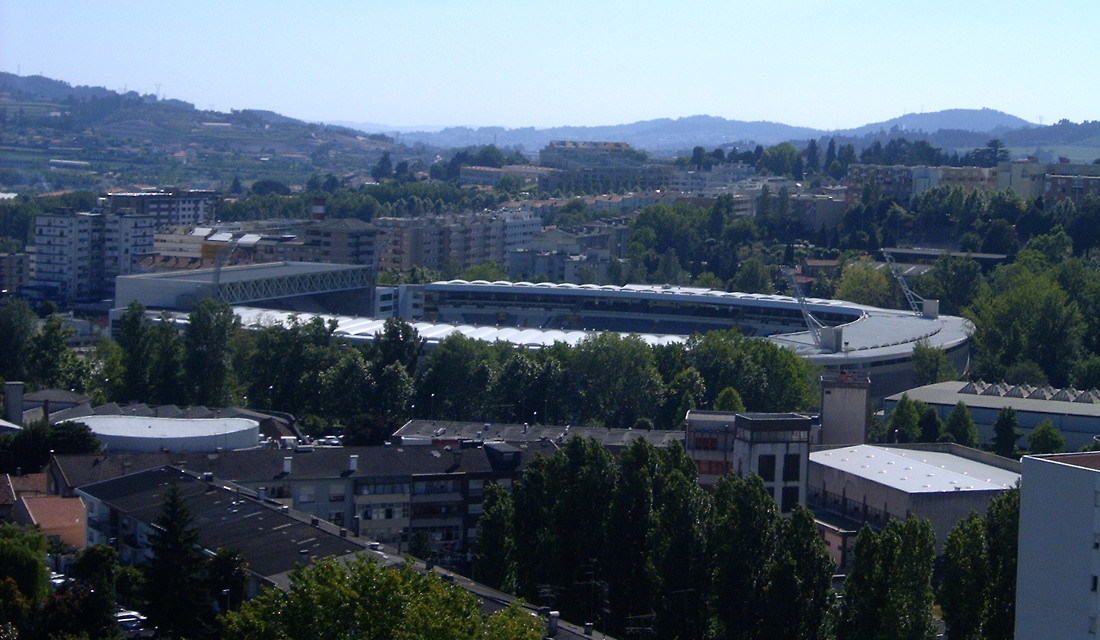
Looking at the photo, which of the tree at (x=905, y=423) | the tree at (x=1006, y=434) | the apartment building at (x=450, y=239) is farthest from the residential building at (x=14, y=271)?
the tree at (x=1006, y=434)

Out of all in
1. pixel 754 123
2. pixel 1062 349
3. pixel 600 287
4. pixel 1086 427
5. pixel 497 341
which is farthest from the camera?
pixel 754 123

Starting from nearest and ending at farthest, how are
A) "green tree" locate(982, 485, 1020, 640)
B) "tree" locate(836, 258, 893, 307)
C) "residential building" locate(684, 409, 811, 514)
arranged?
"green tree" locate(982, 485, 1020, 640)
"residential building" locate(684, 409, 811, 514)
"tree" locate(836, 258, 893, 307)

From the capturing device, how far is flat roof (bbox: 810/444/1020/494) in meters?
11.7

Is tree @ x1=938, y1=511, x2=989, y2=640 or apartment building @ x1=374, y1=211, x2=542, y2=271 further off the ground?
apartment building @ x1=374, y1=211, x2=542, y2=271

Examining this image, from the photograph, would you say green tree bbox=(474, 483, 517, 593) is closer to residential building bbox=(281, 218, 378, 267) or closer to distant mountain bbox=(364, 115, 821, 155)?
residential building bbox=(281, 218, 378, 267)

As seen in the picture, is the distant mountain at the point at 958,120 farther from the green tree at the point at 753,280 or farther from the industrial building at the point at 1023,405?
the industrial building at the point at 1023,405

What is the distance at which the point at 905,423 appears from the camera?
15.4 meters

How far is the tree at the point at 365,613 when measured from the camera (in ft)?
20.2

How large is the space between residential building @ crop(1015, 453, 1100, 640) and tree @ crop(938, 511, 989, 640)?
135 centimetres

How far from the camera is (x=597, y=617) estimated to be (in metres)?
8.82

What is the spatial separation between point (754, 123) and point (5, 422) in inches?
5471

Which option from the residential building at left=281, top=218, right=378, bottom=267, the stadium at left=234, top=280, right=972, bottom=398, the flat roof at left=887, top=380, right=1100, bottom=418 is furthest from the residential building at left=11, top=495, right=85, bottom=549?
the residential building at left=281, top=218, right=378, bottom=267

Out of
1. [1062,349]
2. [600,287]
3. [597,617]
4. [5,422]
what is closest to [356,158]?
[600,287]

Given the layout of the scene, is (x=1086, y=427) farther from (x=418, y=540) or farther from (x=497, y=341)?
(x=418, y=540)
